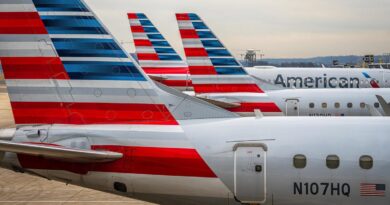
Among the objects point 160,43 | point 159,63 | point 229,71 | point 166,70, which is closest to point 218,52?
point 229,71

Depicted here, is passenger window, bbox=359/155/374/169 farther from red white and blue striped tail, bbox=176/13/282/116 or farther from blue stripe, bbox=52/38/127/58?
red white and blue striped tail, bbox=176/13/282/116

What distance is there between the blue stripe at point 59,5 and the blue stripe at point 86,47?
2.15 feet

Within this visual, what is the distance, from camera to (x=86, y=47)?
10.1 meters

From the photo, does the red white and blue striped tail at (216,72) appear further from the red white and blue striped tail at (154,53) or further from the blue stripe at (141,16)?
the blue stripe at (141,16)

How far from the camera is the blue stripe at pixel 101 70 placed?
10180 millimetres

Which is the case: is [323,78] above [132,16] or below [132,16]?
below

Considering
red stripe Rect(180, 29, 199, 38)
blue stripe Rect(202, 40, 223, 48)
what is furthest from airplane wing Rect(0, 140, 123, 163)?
red stripe Rect(180, 29, 199, 38)

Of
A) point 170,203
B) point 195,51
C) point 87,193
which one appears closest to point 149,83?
point 170,203

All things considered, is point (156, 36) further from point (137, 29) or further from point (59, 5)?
point (59, 5)

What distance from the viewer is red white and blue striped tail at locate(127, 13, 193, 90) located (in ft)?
133

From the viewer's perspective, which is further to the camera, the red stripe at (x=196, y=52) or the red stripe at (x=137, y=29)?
the red stripe at (x=137, y=29)

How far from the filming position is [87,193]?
686 inches

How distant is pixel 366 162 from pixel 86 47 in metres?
6.15

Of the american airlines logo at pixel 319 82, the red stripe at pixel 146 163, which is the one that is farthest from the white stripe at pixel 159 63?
the red stripe at pixel 146 163
